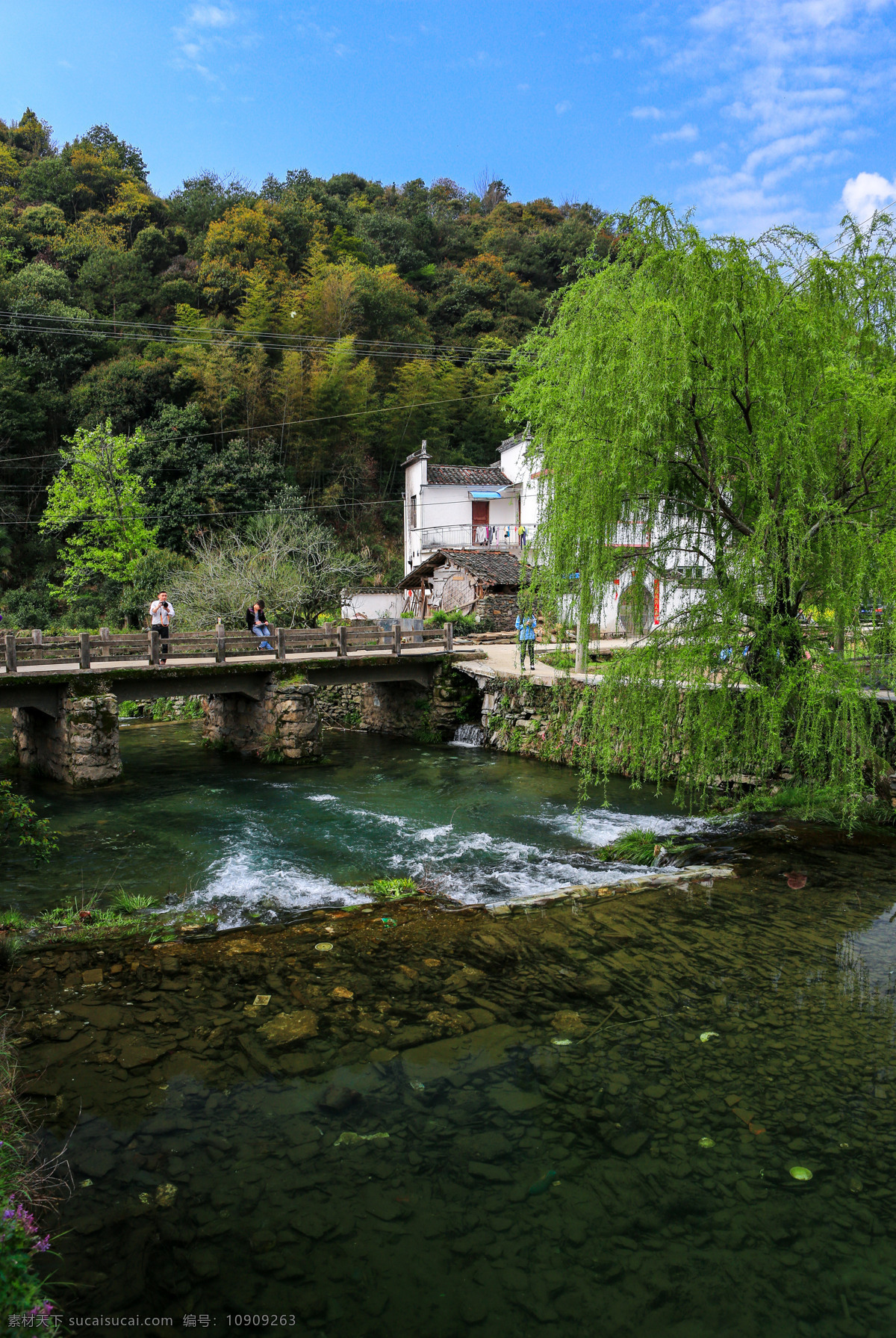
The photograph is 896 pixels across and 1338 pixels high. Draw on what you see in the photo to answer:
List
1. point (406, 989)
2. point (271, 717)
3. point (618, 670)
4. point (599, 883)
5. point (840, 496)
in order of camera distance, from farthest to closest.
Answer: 1. point (271, 717)
2. point (618, 670)
3. point (599, 883)
4. point (840, 496)
5. point (406, 989)

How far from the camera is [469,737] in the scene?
20984 mm

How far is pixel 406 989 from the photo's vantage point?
700 centimetres

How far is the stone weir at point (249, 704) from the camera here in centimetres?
1598

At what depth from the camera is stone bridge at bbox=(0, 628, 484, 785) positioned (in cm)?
1600

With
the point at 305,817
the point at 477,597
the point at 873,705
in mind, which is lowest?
the point at 305,817

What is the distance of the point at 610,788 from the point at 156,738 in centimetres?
1278

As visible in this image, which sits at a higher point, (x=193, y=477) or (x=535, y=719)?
(x=193, y=477)

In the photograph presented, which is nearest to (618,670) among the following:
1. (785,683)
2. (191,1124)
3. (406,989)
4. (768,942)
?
(785,683)

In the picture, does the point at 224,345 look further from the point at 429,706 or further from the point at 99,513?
the point at 429,706

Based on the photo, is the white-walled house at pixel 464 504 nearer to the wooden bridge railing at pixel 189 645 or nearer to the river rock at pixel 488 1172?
the wooden bridge railing at pixel 189 645

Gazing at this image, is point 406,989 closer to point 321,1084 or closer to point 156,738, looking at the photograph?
point 321,1084

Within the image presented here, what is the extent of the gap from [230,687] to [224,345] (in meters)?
28.2

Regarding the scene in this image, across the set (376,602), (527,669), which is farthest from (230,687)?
(376,602)

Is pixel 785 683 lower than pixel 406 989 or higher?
higher
